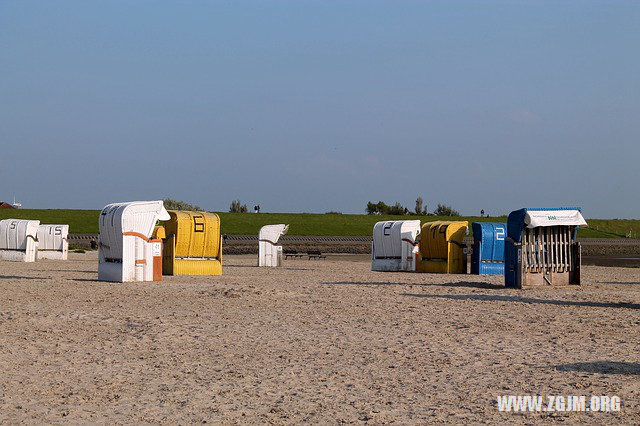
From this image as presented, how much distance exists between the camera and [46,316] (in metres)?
14.8

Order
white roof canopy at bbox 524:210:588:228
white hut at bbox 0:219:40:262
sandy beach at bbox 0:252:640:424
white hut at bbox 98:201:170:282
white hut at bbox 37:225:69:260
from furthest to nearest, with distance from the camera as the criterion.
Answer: white hut at bbox 37:225:69:260
white hut at bbox 0:219:40:262
white hut at bbox 98:201:170:282
white roof canopy at bbox 524:210:588:228
sandy beach at bbox 0:252:640:424

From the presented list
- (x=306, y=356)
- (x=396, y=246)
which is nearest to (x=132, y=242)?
(x=396, y=246)

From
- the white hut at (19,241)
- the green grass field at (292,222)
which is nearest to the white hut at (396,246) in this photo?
the white hut at (19,241)

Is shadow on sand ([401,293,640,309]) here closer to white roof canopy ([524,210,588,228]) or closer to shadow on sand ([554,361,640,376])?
white roof canopy ([524,210,588,228])

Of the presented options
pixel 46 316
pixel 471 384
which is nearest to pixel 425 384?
pixel 471 384

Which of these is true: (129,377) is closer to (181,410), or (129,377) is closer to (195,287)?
(181,410)

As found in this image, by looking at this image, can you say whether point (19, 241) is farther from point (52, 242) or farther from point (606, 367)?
point (606, 367)

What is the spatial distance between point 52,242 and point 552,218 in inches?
1183

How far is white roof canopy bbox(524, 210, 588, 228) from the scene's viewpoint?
22.4 metres

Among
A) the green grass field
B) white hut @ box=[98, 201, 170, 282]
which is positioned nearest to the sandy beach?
white hut @ box=[98, 201, 170, 282]

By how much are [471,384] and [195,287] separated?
13.7 meters

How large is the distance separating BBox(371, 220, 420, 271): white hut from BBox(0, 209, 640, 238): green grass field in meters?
46.2

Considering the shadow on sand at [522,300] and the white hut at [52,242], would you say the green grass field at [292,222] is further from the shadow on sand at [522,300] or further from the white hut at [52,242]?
the shadow on sand at [522,300]

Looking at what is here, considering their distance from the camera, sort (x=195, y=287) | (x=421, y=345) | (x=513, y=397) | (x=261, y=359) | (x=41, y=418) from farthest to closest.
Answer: (x=195, y=287) → (x=421, y=345) → (x=261, y=359) → (x=513, y=397) → (x=41, y=418)
